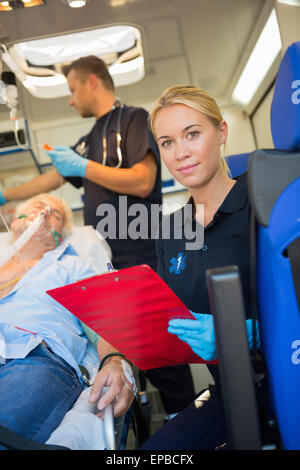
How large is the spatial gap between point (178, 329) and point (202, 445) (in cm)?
37

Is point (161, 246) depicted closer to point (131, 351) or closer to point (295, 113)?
Answer: point (131, 351)

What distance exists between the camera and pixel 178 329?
3.32ft

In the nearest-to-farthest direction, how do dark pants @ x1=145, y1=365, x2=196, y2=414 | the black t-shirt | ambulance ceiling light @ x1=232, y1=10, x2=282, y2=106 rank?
dark pants @ x1=145, y1=365, x2=196, y2=414, the black t-shirt, ambulance ceiling light @ x1=232, y1=10, x2=282, y2=106

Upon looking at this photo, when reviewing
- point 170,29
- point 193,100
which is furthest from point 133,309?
point 170,29

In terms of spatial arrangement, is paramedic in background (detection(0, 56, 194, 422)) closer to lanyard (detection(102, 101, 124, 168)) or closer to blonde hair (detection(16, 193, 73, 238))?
lanyard (detection(102, 101, 124, 168))

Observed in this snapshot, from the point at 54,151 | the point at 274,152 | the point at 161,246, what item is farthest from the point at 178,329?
the point at 54,151

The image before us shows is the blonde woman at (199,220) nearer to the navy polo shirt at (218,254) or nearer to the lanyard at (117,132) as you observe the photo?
the navy polo shirt at (218,254)

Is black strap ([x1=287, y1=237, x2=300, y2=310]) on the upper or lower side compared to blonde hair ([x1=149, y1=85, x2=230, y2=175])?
lower

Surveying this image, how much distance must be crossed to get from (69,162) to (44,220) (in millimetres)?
403

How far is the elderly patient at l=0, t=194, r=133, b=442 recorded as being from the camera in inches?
48.1

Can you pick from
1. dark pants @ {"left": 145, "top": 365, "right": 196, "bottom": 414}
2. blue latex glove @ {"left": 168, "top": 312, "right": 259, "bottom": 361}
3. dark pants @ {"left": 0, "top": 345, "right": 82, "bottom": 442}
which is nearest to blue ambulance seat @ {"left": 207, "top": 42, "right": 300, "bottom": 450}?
blue latex glove @ {"left": 168, "top": 312, "right": 259, "bottom": 361}

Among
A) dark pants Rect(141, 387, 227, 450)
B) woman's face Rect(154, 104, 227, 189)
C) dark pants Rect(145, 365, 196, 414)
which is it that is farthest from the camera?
dark pants Rect(145, 365, 196, 414)

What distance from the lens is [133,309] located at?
3.42 feet

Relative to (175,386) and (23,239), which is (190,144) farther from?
(175,386)
